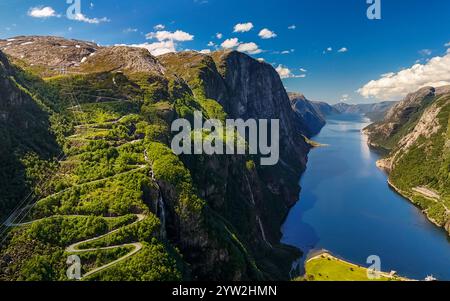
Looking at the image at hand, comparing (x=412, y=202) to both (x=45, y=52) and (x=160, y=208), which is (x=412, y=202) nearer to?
(x=160, y=208)

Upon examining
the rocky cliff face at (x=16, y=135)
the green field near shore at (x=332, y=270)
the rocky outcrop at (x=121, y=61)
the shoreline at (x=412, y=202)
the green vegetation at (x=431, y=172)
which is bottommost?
the green field near shore at (x=332, y=270)

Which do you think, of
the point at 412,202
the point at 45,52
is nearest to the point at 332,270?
the point at 412,202

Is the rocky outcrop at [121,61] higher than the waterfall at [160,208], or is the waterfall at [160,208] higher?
the rocky outcrop at [121,61]

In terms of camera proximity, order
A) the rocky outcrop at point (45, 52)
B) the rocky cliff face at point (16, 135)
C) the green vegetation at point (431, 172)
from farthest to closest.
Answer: the green vegetation at point (431, 172)
the rocky outcrop at point (45, 52)
the rocky cliff face at point (16, 135)

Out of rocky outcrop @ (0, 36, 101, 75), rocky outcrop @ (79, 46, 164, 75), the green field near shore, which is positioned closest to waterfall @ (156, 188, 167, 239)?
the green field near shore

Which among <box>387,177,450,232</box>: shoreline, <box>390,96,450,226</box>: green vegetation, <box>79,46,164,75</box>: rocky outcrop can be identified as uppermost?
<box>79,46,164,75</box>: rocky outcrop

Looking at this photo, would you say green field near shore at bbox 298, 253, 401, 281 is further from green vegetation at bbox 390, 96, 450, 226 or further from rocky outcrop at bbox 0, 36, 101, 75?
rocky outcrop at bbox 0, 36, 101, 75

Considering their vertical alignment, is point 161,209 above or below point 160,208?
below

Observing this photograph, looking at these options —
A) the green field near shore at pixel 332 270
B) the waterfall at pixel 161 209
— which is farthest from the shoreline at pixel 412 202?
the waterfall at pixel 161 209

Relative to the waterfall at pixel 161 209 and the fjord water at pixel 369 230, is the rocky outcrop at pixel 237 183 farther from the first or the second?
the waterfall at pixel 161 209
